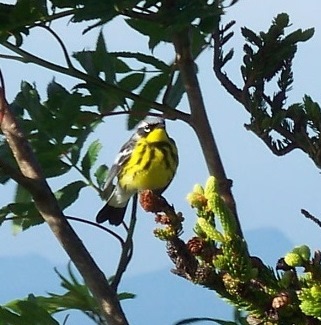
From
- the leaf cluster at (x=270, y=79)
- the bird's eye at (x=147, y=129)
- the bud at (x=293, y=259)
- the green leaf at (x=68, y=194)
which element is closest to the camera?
the bud at (x=293, y=259)

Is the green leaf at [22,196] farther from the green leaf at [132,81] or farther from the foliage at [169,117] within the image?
the green leaf at [132,81]

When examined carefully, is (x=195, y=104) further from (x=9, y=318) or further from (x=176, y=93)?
(x=9, y=318)

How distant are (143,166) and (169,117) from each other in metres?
1.14

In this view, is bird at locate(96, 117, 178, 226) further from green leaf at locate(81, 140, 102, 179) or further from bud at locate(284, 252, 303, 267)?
bud at locate(284, 252, 303, 267)

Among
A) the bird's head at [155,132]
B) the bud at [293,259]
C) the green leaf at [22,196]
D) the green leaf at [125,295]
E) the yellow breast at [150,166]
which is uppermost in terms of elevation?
the bird's head at [155,132]

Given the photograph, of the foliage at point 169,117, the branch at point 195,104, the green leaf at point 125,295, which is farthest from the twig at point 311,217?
the green leaf at point 125,295

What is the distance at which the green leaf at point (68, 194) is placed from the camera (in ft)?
4.72

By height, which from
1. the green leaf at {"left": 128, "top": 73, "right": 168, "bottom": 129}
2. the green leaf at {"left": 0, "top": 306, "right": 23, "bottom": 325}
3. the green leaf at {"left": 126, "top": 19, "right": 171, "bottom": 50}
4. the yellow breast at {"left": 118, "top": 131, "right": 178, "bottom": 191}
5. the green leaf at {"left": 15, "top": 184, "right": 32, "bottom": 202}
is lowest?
the green leaf at {"left": 0, "top": 306, "right": 23, "bottom": 325}

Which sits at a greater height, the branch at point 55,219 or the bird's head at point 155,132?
the bird's head at point 155,132

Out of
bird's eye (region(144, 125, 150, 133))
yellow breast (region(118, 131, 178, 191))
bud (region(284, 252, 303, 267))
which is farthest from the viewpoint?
bird's eye (region(144, 125, 150, 133))

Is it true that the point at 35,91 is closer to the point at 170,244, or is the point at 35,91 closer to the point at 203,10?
the point at 203,10

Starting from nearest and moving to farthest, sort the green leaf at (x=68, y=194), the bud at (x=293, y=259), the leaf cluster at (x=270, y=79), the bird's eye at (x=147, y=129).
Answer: the bud at (x=293, y=259) → the leaf cluster at (x=270, y=79) → the green leaf at (x=68, y=194) → the bird's eye at (x=147, y=129)

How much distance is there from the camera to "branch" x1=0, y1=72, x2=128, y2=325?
1.24 m

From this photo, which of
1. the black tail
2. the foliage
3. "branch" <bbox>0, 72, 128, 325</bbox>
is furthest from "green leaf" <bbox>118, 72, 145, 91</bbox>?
the black tail
